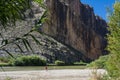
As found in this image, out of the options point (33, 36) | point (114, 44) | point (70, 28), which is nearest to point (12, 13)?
point (33, 36)

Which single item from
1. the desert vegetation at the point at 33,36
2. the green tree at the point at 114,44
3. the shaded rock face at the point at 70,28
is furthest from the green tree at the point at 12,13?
the shaded rock face at the point at 70,28

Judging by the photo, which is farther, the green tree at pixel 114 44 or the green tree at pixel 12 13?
Answer: the green tree at pixel 114 44

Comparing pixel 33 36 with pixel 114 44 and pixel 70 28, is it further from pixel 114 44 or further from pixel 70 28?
pixel 70 28

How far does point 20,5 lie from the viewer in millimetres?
4574

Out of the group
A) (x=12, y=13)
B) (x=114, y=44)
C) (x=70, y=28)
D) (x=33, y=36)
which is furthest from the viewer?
(x=70, y=28)

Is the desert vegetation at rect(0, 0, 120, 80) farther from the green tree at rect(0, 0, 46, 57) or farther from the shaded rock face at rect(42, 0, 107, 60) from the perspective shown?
the shaded rock face at rect(42, 0, 107, 60)

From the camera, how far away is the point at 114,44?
20.4 m

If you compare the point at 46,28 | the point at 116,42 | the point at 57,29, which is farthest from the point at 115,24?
the point at 57,29

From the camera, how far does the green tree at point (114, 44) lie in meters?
19.8

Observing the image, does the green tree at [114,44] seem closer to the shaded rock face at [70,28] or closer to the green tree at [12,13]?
the green tree at [12,13]

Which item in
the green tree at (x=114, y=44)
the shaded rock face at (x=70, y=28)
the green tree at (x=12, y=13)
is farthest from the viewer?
the shaded rock face at (x=70, y=28)

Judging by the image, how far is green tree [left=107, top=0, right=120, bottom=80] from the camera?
19797 millimetres

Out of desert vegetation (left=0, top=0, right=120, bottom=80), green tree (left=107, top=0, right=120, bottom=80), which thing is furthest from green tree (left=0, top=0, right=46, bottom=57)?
green tree (left=107, top=0, right=120, bottom=80)

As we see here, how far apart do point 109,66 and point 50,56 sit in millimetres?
110489
